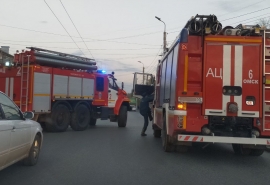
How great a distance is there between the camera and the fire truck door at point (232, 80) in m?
8.44

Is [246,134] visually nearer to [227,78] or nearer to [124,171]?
[227,78]

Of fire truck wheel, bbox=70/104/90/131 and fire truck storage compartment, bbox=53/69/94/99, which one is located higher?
fire truck storage compartment, bbox=53/69/94/99

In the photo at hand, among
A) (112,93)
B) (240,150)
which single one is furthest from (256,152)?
(112,93)

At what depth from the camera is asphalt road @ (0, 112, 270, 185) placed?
675cm

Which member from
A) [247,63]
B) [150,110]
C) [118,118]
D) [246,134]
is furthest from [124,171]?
[118,118]

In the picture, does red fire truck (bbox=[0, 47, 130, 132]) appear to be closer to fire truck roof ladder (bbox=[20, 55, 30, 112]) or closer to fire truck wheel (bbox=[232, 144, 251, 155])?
fire truck roof ladder (bbox=[20, 55, 30, 112])

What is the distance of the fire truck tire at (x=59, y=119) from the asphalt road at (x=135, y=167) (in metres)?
4.23

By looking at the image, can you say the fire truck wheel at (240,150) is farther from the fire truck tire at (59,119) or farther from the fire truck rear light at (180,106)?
the fire truck tire at (59,119)

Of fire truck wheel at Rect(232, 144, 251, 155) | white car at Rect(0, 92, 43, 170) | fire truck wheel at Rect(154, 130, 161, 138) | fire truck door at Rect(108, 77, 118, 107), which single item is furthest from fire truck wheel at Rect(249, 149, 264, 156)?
fire truck door at Rect(108, 77, 118, 107)

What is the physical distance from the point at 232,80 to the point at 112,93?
452 inches

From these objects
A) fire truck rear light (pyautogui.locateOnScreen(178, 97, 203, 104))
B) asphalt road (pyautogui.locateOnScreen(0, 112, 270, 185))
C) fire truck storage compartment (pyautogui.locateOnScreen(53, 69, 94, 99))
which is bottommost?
asphalt road (pyautogui.locateOnScreen(0, 112, 270, 185))

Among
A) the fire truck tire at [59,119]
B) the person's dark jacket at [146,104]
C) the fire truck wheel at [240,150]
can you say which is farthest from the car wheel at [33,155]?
the fire truck tire at [59,119]

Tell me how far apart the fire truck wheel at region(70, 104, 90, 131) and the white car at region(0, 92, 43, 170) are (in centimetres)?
837

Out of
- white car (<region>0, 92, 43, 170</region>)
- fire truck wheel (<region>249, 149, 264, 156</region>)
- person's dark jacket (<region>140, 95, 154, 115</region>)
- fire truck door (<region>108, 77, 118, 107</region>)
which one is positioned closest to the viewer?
white car (<region>0, 92, 43, 170</region>)
